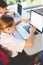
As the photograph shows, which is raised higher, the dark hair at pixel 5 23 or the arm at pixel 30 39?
the dark hair at pixel 5 23

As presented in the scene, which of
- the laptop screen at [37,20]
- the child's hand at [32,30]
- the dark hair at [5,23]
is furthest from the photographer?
the laptop screen at [37,20]

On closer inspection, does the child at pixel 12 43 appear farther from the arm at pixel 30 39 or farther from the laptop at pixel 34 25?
the laptop at pixel 34 25

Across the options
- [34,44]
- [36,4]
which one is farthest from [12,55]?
[36,4]

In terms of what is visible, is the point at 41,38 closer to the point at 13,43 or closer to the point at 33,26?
the point at 33,26

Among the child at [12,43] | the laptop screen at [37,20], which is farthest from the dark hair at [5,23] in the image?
the laptop screen at [37,20]

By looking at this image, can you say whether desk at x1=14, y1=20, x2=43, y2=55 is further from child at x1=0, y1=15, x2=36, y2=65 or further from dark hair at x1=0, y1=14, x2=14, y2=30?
dark hair at x1=0, y1=14, x2=14, y2=30

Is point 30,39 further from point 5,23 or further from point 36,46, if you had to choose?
point 5,23

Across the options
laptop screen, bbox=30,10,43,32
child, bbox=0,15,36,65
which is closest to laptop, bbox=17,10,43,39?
laptop screen, bbox=30,10,43,32

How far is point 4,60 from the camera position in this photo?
97 cm

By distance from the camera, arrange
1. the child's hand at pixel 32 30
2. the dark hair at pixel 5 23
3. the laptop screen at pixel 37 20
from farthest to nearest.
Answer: the laptop screen at pixel 37 20 < the child's hand at pixel 32 30 < the dark hair at pixel 5 23

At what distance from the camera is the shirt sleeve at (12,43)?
0.98m

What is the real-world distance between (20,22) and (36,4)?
46 cm

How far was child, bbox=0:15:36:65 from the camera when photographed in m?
0.97

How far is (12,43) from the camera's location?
0.98m
